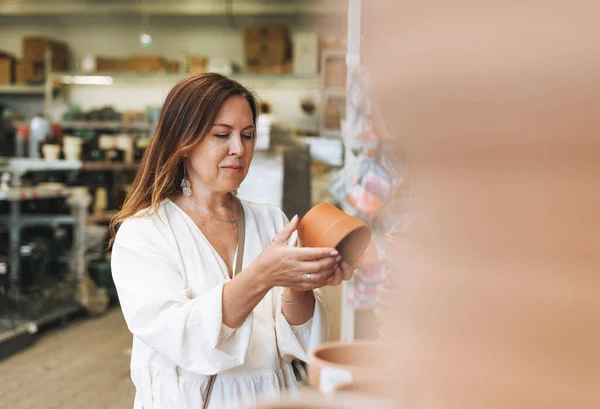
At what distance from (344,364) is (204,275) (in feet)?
2.78

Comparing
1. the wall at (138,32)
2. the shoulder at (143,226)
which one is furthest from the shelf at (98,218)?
the shoulder at (143,226)

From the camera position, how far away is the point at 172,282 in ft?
5.24

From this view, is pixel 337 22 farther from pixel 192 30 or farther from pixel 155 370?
pixel 192 30

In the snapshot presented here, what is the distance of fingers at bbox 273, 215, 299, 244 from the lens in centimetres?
133

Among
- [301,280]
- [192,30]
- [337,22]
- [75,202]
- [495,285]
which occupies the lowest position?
[75,202]

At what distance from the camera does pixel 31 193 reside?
6.23 metres

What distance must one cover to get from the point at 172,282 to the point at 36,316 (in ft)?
17.0

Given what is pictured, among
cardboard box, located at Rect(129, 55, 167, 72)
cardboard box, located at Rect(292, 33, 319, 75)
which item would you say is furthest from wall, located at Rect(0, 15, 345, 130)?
cardboard box, located at Rect(292, 33, 319, 75)

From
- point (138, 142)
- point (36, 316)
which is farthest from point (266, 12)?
point (36, 316)

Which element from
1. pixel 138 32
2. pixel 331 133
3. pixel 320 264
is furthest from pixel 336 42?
pixel 138 32

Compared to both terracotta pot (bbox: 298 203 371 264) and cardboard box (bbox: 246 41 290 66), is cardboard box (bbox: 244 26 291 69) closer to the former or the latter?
cardboard box (bbox: 246 41 290 66)

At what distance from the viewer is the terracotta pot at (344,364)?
0.83 metres

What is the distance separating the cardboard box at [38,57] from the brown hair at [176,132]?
371 inches

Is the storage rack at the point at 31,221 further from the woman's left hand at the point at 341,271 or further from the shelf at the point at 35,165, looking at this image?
the woman's left hand at the point at 341,271
